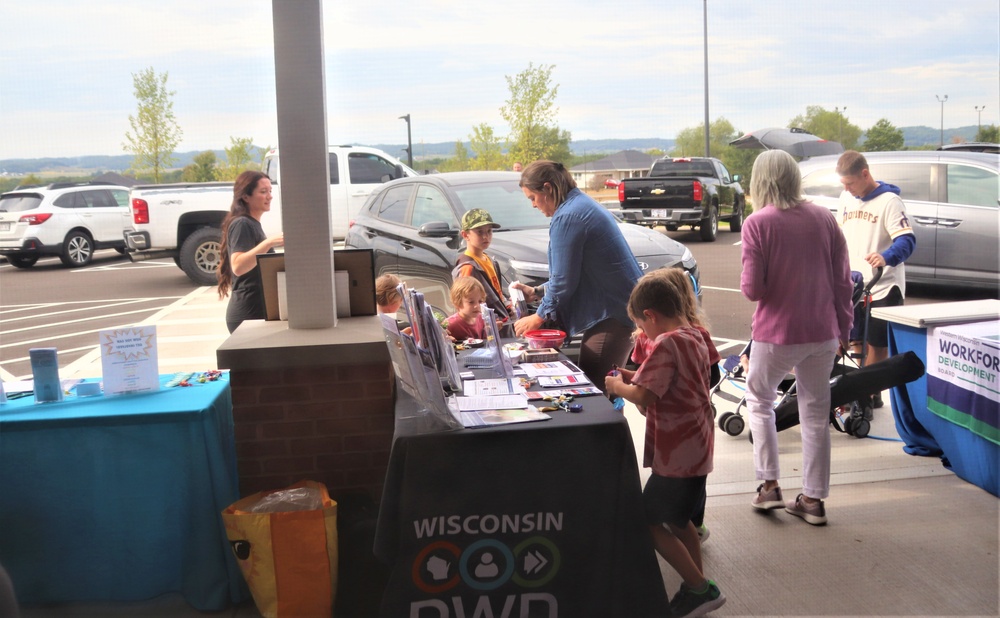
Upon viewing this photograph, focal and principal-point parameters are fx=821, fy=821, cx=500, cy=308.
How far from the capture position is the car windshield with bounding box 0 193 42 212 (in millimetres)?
13211

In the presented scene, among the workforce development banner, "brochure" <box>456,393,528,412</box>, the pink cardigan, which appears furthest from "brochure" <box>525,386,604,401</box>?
the workforce development banner

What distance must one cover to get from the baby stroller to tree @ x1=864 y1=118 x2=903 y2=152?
4517mm

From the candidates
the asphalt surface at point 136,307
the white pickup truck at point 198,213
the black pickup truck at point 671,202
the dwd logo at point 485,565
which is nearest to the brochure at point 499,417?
the dwd logo at point 485,565

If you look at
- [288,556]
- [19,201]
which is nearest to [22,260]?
[19,201]

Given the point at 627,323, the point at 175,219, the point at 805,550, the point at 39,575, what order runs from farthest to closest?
the point at 175,219 → the point at 627,323 → the point at 805,550 → the point at 39,575

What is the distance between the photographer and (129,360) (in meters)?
3.19

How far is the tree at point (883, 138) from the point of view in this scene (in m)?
9.14

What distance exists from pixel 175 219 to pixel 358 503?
28.3 feet

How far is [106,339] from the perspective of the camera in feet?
10.3

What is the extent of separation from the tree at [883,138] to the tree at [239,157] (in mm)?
8116

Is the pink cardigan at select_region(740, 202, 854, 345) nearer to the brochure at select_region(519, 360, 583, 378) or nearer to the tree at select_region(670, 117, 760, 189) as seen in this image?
the brochure at select_region(519, 360, 583, 378)

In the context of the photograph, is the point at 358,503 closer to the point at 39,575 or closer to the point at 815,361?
the point at 39,575

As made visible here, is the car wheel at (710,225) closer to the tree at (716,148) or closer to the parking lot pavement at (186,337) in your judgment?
the tree at (716,148)

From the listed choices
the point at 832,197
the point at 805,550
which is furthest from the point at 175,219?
the point at 805,550
